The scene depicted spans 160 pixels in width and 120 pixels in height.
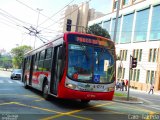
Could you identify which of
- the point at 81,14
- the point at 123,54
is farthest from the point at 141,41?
the point at 81,14

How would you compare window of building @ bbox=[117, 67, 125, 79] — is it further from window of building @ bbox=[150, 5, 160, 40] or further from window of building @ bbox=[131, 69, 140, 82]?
window of building @ bbox=[150, 5, 160, 40]

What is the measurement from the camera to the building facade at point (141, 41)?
5870 cm

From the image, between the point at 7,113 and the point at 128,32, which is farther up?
the point at 128,32

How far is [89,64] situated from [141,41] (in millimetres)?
49294

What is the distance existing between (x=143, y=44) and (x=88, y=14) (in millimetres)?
60100

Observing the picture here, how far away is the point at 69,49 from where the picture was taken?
15297 millimetres

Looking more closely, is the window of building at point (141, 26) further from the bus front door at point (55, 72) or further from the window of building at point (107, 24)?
the bus front door at point (55, 72)

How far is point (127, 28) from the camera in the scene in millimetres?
69812

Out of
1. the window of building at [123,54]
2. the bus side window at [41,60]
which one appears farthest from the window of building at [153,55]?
the bus side window at [41,60]

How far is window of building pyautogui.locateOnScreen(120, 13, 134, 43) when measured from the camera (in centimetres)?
6856

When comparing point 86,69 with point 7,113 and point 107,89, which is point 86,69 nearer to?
point 107,89

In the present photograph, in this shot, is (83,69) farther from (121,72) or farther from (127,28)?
(127,28)

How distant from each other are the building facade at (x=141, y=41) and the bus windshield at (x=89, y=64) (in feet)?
139

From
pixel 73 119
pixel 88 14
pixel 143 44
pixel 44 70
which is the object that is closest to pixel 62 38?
pixel 44 70
